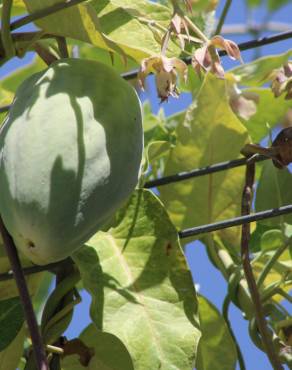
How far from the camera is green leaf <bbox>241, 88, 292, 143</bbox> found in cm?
126

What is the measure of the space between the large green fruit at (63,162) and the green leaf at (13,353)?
267 millimetres

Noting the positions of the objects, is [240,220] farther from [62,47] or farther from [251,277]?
[62,47]

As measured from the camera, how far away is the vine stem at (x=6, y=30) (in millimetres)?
891

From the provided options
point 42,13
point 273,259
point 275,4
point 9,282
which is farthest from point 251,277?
point 275,4

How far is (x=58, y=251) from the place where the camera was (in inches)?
30.7

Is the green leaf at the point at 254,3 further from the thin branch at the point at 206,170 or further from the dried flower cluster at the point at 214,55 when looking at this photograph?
the thin branch at the point at 206,170

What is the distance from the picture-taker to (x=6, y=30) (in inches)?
35.9

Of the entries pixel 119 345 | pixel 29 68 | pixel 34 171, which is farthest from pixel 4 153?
pixel 29 68

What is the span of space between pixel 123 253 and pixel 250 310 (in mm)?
226

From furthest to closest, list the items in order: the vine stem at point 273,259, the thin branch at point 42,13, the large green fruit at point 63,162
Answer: the vine stem at point 273,259
the thin branch at point 42,13
the large green fruit at point 63,162

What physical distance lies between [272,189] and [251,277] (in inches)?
5.8

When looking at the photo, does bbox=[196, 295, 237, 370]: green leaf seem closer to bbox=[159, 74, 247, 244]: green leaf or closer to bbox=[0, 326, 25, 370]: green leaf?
bbox=[159, 74, 247, 244]: green leaf

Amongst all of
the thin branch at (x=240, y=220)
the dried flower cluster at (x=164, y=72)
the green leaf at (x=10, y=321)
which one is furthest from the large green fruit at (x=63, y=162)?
the green leaf at (x=10, y=321)

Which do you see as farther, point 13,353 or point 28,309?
point 13,353
